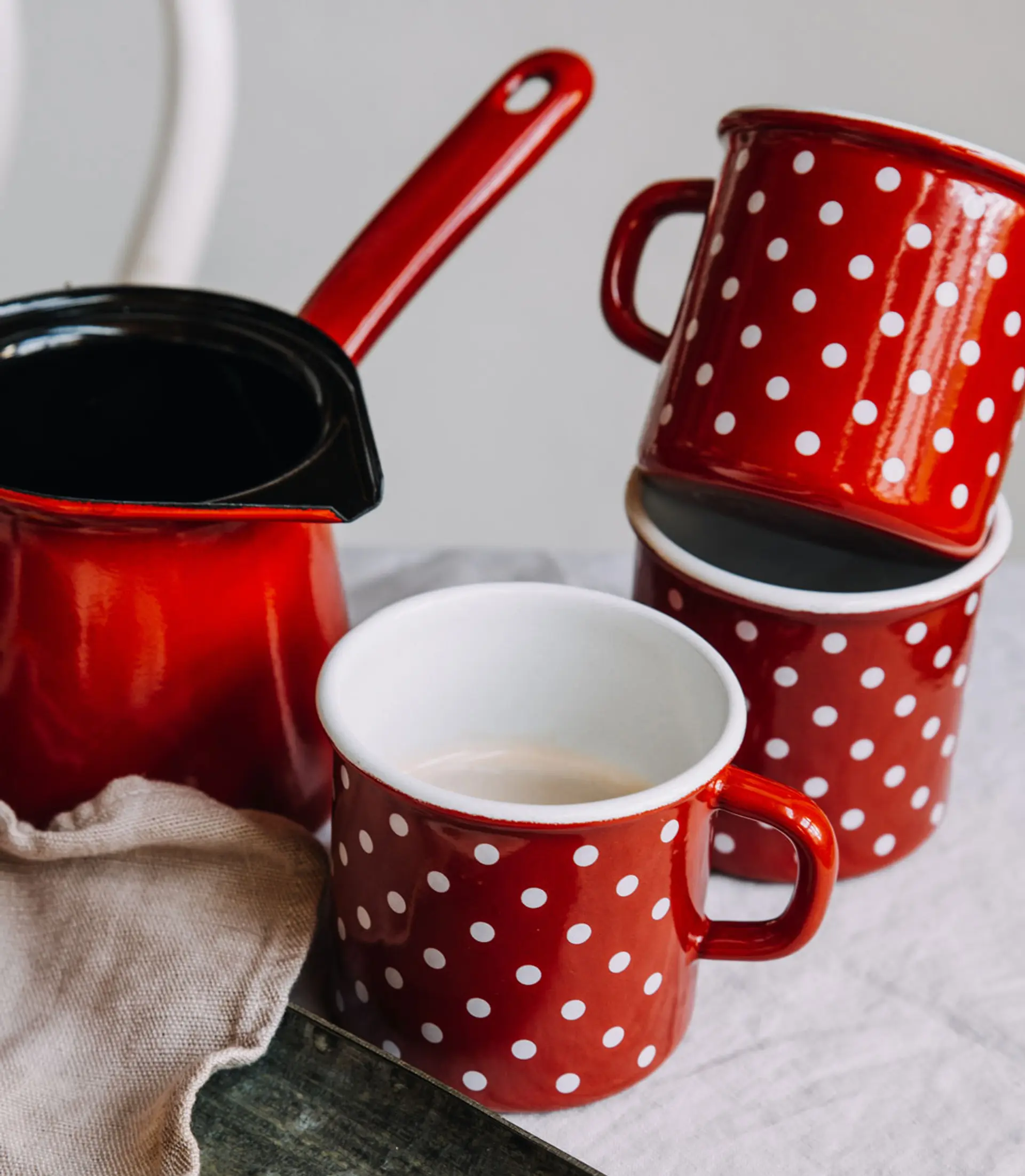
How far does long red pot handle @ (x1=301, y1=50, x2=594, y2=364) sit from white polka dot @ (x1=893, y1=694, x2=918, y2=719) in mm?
213

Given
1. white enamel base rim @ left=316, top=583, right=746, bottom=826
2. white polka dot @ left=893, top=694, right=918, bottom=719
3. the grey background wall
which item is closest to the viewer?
white enamel base rim @ left=316, top=583, right=746, bottom=826

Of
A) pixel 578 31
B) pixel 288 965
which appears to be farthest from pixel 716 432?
pixel 578 31

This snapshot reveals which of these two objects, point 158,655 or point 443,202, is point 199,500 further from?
point 443,202

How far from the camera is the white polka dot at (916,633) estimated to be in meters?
0.38

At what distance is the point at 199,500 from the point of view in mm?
364

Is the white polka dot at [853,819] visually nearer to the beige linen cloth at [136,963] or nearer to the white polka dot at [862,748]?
the white polka dot at [862,748]

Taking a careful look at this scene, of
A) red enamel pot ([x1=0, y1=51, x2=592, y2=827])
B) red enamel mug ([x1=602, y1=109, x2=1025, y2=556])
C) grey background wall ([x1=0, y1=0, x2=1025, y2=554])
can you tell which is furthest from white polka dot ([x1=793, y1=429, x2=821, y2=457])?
grey background wall ([x1=0, y1=0, x2=1025, y2=554])

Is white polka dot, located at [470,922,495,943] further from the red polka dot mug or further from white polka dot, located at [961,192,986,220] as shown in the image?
white polka dot, located at [961,192,986,220]

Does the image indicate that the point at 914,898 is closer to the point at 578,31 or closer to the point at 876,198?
the point at 876,198

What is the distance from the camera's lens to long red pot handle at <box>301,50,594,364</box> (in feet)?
1.49

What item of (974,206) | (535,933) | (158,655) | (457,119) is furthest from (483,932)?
(457,119)

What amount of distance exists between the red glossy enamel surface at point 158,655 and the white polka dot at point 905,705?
172 mm

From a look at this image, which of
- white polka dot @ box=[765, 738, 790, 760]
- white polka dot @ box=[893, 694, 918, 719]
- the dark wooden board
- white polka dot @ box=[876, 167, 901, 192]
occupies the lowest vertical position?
the dark wooden board

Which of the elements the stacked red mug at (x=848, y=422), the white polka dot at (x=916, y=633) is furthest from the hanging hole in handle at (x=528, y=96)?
the white polka dot at (x=916, y=633)
